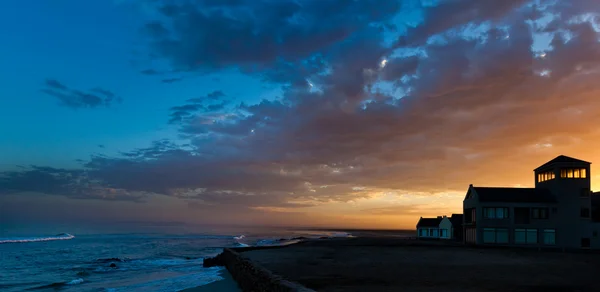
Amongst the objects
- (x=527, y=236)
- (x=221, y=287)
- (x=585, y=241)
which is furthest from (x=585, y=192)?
(x=221, y=287)

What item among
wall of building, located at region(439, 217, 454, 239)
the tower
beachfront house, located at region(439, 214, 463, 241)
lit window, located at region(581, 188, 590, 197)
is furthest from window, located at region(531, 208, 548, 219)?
wall of building, located at region(439, 217, 454, 239)

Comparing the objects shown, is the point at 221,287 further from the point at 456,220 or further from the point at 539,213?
the point at 456,220

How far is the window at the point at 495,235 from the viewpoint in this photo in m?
50.1

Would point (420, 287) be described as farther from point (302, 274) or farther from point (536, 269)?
point (536, 269)

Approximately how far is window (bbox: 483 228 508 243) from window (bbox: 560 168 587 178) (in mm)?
8553

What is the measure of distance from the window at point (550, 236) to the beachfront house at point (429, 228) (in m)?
25.6

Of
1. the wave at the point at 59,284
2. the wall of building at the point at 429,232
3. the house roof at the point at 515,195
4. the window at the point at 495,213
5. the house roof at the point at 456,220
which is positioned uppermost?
the house roof at the point at 515,195

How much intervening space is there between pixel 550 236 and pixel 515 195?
538 cm

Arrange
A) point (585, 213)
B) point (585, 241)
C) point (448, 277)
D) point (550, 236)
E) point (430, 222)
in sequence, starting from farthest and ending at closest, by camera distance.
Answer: point (430, 222) < point (550, 236) < point (585, 213) < point (585, 241) < point (448, 277)

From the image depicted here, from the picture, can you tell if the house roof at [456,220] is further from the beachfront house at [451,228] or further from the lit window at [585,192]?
the lit window at [585,192]

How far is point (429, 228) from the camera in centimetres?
7700

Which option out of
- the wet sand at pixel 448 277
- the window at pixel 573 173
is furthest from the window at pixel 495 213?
the wet sand at pixel 448 277

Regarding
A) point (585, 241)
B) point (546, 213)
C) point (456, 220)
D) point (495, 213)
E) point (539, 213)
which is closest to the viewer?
point (585, 241)

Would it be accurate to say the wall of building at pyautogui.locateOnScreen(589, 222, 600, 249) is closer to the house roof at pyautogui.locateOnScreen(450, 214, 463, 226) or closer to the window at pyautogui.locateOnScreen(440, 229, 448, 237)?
the house roof at pyautogui.locateOnScreen(450, 214, 463, 226)
